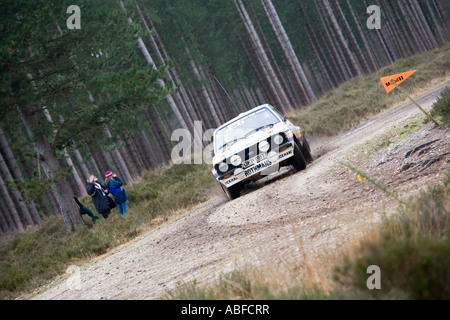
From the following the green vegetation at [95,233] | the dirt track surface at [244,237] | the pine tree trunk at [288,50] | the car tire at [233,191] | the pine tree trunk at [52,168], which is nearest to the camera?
the dirt track surface at [244,237]

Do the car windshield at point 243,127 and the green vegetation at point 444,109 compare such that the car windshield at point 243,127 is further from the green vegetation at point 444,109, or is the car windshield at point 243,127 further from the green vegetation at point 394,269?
the green vegetation at point 394,269

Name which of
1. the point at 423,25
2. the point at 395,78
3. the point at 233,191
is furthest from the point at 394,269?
the point at 423,25

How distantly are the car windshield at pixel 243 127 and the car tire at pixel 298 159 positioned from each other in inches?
48.5

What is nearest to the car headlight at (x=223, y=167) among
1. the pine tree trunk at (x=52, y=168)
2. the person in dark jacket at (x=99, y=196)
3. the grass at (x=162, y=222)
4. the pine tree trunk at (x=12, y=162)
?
the grass at (x=162, y=222)

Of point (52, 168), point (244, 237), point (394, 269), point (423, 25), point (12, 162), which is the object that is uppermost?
point (12, 162)

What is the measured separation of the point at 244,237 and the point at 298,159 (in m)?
4.59

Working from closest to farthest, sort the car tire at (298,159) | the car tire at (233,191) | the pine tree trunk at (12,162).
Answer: the car tire at (298,159) → the car tire at (233,191) → the pine tree trunk at (12,162)

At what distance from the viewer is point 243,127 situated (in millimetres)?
12734

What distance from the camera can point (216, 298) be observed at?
4.02 meters

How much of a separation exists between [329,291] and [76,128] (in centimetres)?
1460

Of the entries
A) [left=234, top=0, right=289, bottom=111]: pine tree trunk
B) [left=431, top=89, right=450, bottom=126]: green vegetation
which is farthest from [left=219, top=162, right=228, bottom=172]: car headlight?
[left=234, top=0, right=289, bottom=111]: pine tree trunk

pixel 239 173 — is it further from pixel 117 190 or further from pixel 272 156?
pixel 117 190

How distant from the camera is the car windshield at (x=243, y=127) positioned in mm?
12453

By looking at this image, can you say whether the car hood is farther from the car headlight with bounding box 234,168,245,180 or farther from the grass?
the grass
